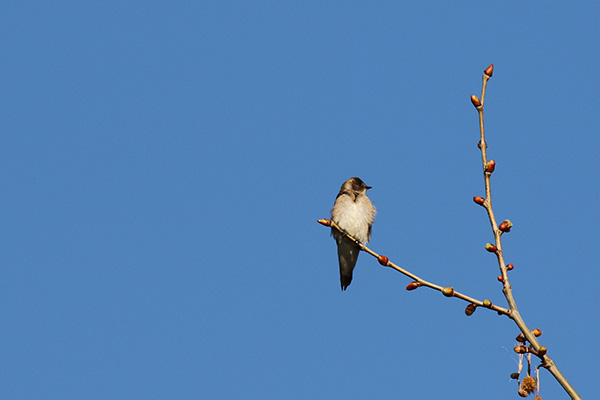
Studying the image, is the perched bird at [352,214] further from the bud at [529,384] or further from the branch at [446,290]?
the bud at [529,384]

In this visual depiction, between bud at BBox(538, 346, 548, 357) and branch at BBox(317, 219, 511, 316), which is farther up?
branch at BBox(317, 219, 511, 316)

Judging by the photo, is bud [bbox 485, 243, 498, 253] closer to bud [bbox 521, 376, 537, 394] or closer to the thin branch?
the thin branch

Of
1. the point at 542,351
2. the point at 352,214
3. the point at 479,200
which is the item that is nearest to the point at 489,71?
the point at 479,200

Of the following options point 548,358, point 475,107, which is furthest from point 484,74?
point 548,358

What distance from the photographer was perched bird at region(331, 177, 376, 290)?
11.7 m

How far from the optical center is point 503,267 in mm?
3941

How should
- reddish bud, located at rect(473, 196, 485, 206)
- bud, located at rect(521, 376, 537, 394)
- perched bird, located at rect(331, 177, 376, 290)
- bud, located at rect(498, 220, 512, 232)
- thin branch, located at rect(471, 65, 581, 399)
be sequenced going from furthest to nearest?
1. perched bird, located at rect(331, 177, 376, 290)
2. bud, located at rect(498, 220, 512, 232)
3. reddish bud, located at rect(473, 196, 485, 206)
4. bud, located at rect(521, 376, 537, 394)
5. thin branch, located at rect(471, 65, 581, 399)

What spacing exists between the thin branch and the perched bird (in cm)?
705

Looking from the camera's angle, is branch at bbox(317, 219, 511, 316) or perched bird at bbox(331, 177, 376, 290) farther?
perched bird at bbox(331, 177, 376, 290)

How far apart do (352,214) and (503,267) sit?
7.74 meters

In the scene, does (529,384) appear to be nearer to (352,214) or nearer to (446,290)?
(446,290)

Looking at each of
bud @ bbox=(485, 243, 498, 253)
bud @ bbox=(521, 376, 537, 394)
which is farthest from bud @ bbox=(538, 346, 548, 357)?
bud @ bbox=(485, 243, 498, 253)

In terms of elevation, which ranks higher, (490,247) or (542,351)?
(490,247)

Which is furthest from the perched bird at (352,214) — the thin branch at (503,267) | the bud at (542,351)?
the bud at (542,351)
